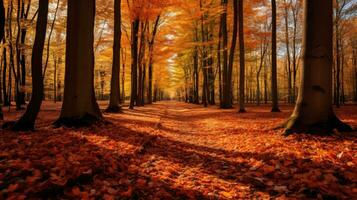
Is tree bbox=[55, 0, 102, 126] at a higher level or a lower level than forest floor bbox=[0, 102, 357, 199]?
higher

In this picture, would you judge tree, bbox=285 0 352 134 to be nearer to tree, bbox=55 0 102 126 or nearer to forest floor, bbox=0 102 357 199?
forest floor, bbox=0 102 357 199

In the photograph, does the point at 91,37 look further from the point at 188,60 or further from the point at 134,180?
the point at 188,60

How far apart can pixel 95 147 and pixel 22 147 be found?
1326 millimetres

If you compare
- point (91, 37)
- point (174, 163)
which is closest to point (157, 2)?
point (91, 37)

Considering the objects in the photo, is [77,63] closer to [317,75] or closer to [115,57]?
[115,57]

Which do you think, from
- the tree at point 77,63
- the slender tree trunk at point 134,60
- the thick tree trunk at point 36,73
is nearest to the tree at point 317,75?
the tree at point 77,63

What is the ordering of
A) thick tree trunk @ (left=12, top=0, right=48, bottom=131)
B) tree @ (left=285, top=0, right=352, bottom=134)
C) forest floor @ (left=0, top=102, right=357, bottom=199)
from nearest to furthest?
1. forest floor @ (left=0, top=102, right=357, bottom=199)
2. tree @ (left=285, top=0, right=352, bottom=134)
3. thick tree trunk @ (left=12, top=0, right=48, bottom=131)

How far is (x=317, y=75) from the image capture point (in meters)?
5.78

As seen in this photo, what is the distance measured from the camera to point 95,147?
4879 millimetres

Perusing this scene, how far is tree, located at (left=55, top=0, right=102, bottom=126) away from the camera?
6.98 metres

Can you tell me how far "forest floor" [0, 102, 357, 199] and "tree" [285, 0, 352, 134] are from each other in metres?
0.53

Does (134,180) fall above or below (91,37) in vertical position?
below

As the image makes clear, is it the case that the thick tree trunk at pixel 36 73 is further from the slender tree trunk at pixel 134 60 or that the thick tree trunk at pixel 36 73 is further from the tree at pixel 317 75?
the slender tree trunk at pixel 134 60

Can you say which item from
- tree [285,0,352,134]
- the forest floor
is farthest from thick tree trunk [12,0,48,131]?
tree [285,0,352,134]
